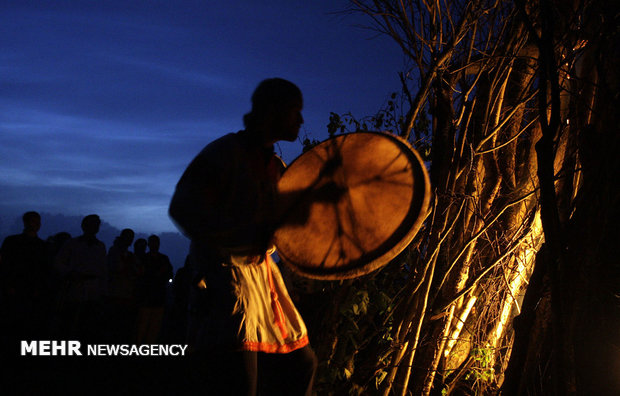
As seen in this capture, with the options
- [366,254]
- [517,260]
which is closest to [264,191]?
[366,254]

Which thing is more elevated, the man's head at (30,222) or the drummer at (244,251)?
the man's head at (30,222)

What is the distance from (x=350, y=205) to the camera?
7.95ft

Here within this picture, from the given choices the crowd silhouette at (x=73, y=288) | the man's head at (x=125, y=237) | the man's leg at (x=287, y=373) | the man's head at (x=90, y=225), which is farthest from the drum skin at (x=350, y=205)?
the man's head at (x=125, y=237)

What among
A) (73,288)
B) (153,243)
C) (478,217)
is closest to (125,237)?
(153,243)

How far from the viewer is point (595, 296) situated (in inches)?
82.9

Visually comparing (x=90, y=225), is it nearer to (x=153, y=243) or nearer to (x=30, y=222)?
(x=30, y=222)

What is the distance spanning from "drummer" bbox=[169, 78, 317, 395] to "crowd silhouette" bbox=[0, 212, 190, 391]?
3.92 metres

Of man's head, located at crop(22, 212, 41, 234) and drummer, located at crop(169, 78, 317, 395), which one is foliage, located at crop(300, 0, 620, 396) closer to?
drummer, located at crop(169, 78, 317, 395)

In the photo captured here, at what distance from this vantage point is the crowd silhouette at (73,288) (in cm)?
598

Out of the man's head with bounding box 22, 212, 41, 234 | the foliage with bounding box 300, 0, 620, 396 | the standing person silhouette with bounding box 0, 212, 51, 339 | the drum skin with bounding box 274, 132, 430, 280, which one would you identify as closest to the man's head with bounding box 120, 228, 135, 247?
the standing person silhouette with bounding box 0, 212, 51, 339

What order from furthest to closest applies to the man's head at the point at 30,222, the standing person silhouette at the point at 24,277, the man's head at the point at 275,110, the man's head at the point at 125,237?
→ 1. the man's head at the point at 125,237
2. the man's head at the point at 30,222
3. the standing person silhouette at the point at 24,277
4. the man's head at the point at 275,110

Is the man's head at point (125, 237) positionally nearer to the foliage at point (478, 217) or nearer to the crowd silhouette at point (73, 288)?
→ the crowd silhouette at point (73, 288)

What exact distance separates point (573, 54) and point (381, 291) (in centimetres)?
167

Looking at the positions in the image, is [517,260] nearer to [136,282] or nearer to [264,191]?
[264,191]
